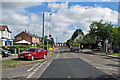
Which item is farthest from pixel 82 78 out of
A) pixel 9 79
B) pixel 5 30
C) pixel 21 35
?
pixel 21 35

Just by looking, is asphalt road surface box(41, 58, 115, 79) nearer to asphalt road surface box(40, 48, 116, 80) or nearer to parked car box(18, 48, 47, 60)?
asphalt road surface box(40, 48, 116, 80)

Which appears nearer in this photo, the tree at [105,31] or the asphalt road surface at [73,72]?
the asphalt road surface at [73,72]

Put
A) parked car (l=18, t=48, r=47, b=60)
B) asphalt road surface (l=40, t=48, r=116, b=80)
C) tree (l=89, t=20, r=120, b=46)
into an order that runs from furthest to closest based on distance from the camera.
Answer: tree (l=89, t=20, r=120, b=46) → parked car (l=18, t=48, r=47, b=60) → asphalt road surface (l=40, t=48, r=116, b=80)

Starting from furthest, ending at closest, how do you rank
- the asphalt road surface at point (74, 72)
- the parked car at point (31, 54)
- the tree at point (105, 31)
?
the tree at point (105, 31) → the parked car at point (31, 54) → the asphalt road surface at point (74, 72)

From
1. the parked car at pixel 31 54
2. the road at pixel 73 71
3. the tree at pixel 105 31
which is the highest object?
the tree at pixel 105 31

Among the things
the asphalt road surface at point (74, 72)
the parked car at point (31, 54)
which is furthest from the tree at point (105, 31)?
the asphalt road surface at point (74, 72)

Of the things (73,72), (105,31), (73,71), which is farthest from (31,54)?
(105,31)

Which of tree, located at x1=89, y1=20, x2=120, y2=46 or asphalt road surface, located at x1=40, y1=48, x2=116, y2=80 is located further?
tree, located at x1=89, y1=20, x2=120, y2=46

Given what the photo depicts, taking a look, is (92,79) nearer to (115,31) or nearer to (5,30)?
(115,31)

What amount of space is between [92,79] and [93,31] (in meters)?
31.6

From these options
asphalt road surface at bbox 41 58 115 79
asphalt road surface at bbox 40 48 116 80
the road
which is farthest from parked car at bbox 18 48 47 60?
asphalt road surface at bbox 41 58 115 79

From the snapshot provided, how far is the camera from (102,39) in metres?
36.8

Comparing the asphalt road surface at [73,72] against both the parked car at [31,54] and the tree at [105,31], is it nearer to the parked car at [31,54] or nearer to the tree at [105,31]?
the parked car at [31,54]

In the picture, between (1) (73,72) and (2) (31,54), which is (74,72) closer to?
(1) (73,72)
